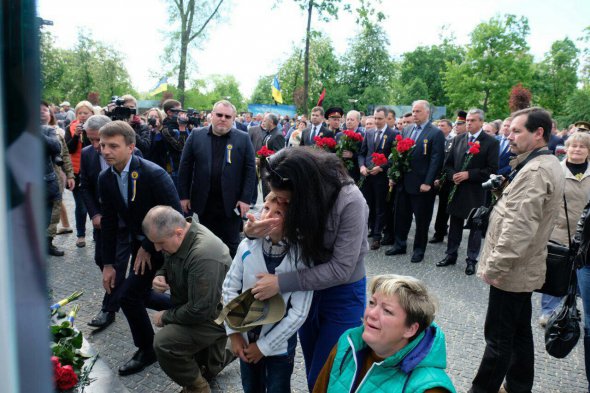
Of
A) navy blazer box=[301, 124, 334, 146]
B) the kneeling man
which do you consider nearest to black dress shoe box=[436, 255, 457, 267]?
navy blazer box=[301, 124, 334, 146]

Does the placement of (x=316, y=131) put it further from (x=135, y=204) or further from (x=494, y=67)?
(x=494, y=67)

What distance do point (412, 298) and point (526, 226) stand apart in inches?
52.8

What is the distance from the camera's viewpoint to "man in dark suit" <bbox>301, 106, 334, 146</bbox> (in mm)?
8148

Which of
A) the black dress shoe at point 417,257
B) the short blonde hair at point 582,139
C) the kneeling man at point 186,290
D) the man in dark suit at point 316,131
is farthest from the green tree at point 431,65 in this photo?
the kneeling man at point 186,290

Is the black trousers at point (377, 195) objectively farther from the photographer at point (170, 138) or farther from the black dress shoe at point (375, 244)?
the photographer at point (170, 138)

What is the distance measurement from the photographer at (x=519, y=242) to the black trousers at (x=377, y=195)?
419cm

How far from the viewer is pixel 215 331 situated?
3.38 metres

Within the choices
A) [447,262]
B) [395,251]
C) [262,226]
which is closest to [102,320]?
[262,226]

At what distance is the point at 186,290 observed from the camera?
11.0 feet

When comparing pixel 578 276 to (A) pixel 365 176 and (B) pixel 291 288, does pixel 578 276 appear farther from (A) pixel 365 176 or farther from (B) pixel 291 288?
(A) pixel 365 176

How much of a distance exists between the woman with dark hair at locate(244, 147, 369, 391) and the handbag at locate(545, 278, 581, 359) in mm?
1589

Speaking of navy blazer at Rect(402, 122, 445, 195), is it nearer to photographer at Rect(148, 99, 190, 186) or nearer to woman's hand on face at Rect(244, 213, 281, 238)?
photographer at Rect(148, 99, 190, 186)

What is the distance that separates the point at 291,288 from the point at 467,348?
2.68m

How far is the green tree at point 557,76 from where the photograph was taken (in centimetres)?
3966
